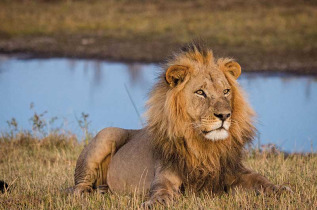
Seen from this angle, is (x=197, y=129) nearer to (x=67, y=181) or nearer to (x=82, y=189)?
(x=82, y=189)

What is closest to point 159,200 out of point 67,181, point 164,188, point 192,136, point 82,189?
point 164,188

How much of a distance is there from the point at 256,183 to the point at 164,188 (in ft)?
2.19

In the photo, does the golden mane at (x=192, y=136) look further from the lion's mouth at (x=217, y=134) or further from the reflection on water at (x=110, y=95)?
the reflection on water at (x=110, y=95)

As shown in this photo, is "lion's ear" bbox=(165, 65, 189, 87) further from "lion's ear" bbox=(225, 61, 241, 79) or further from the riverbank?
the riverbank

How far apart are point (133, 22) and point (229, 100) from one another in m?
17.0

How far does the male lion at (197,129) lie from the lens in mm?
4281

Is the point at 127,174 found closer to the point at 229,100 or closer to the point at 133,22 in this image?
the point at 229,100

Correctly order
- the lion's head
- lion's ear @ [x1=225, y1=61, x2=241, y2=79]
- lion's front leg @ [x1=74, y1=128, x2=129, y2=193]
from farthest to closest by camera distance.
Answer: lion's front leg @ [x1=74, y1=128, x2=129, y2=193], lion's ear @ [x1=225, y1=61, x2=241, y2=79], the lion's head

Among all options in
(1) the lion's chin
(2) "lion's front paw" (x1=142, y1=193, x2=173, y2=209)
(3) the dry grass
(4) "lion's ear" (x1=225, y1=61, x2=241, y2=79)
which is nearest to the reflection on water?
(3) the dry grass

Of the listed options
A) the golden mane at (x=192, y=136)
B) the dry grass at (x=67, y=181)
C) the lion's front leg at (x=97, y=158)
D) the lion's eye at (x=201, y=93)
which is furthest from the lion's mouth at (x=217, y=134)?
the lion's front leg at (x=97, y=158)

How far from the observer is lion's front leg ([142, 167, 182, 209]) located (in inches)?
164

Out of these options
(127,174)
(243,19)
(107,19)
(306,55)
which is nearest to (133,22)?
(107,19)

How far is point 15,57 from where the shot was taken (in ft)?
55.7

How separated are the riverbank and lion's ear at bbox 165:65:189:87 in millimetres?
9160
